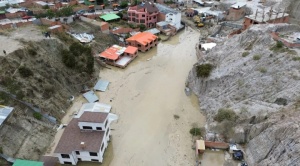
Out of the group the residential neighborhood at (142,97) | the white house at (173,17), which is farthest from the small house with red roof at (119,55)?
the white house at (173,17)

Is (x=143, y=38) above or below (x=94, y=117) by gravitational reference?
above

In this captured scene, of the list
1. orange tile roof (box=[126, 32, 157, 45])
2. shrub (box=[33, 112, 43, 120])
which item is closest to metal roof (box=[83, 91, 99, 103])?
shrub (box=[33, 112, 43, 120])

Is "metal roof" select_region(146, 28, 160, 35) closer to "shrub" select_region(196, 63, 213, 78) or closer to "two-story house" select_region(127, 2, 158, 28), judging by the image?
"two-story house" select_region(127, 2, 158, 28)

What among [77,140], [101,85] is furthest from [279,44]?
[77,140]

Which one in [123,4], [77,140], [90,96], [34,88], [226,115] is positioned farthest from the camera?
[123,4]

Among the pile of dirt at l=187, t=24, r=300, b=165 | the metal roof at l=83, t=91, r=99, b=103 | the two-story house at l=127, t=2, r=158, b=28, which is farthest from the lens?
the two-story house at l=127, t=2, r=158, b=28

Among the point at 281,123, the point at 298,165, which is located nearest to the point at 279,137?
the point at 281,123

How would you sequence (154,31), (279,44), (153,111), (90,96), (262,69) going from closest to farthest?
(262,69) → (279,44) → (153,111) → (90,96) → (154,31)

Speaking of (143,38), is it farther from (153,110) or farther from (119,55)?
(153,110)
